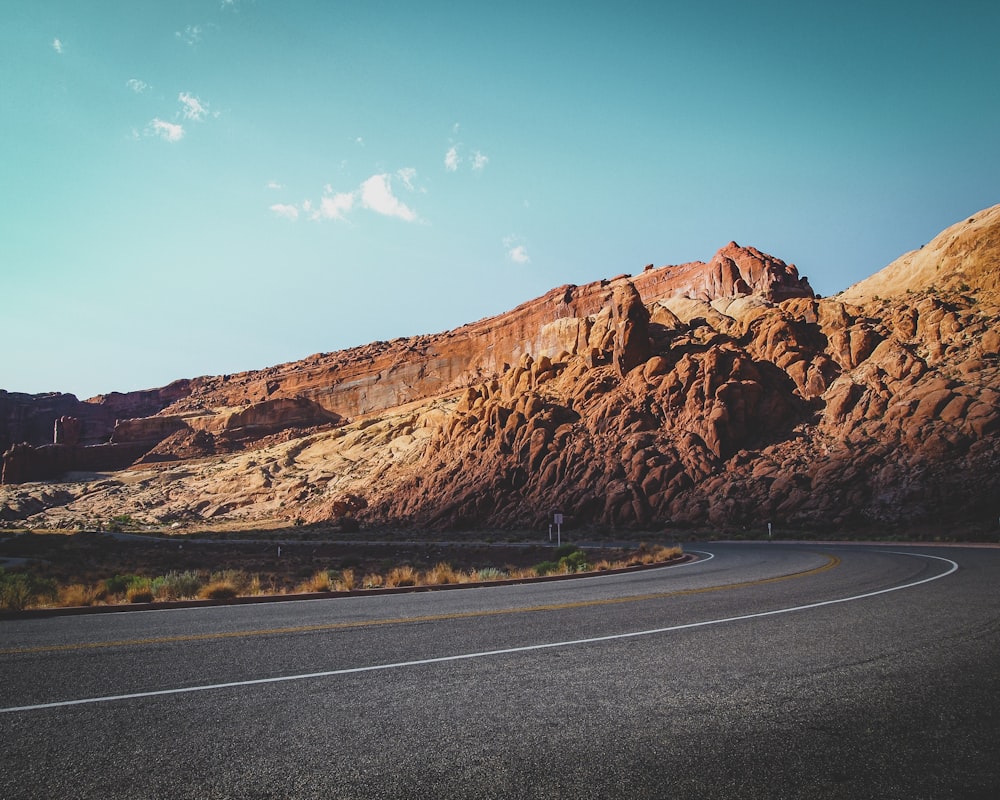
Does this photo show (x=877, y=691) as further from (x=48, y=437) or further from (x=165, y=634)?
(x=48, y=437)

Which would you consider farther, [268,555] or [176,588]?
[268,555]

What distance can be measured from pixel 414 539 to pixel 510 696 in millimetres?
43768

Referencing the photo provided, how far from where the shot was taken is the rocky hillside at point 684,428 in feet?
129

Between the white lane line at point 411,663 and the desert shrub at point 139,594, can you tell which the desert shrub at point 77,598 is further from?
the white lane line at point 411,663

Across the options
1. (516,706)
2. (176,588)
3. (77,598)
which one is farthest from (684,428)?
(516,706)

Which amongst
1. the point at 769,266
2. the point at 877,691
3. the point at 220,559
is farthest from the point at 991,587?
the point at 769,266

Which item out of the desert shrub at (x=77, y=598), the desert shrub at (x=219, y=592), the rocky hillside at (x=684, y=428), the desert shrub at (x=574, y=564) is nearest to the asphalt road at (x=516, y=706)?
the desert shrub at (x=77, y=598)

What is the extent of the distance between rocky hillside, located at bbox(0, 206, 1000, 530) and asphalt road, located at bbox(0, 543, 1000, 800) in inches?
1357

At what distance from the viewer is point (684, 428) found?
50.8 m

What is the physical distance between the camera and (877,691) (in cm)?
510

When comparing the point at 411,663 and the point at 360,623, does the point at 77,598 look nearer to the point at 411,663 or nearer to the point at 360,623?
the point at 360,623

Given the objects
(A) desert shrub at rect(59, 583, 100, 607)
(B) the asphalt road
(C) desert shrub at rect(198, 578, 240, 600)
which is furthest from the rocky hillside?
(A) desert shrub at rect(59, 583, 100, 607)

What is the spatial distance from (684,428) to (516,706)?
4840cm

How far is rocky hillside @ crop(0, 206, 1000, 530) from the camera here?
39.4 meters
